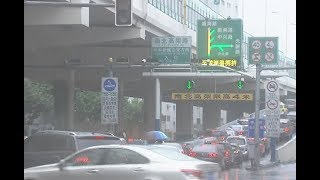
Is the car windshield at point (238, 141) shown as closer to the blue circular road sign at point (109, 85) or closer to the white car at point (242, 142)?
the white car at point (242, 142)

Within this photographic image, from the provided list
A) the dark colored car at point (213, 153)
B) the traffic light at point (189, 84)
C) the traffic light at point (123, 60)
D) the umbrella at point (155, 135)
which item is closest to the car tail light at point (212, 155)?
the dark colored car at point (213, 153)

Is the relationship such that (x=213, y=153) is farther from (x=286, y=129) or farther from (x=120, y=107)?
(x=120, y=107)

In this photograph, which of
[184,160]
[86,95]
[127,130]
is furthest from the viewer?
[86,95]

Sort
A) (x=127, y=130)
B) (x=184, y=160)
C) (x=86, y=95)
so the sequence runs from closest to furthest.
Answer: (x=184, y=160) < (x=127, y=130) < (x=86, y=95)

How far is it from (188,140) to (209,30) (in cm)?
90

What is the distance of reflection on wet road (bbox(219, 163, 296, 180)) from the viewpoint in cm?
429

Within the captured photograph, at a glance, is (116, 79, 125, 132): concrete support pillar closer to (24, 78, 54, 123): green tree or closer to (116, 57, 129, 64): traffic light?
(116, 57, 129, 64): traffic light

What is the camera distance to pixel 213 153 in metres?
4.38

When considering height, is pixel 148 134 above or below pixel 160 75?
below

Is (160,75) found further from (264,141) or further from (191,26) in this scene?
(264,141)

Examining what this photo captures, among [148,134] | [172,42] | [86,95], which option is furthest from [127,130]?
[172,42]

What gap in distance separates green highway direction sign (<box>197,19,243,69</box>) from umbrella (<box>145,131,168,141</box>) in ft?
2.42

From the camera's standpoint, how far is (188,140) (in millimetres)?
4570

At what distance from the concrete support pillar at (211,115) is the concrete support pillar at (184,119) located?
15 cm
